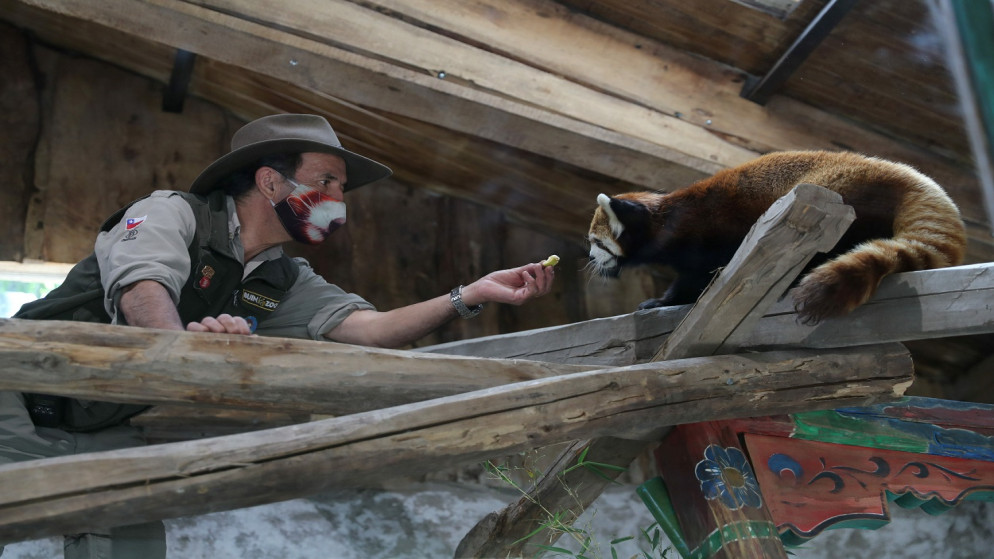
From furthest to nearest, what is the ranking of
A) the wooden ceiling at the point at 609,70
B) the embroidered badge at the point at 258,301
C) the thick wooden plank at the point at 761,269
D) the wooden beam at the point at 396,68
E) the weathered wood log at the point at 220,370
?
the wooden ceiling at the point at 609,70, the wooden beam at the point at 396,68, the embroidered badge at the point at 258,301, the thick wooden plank at the point at 761,269, the weathered wood log at the point at 220,370

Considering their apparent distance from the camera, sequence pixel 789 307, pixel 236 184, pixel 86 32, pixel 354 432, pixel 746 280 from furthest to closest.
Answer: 1. pixel 86 32
2. pixel 236 184
3. pixel 789 307
4. pixel 746 280
5. pixel 354 432

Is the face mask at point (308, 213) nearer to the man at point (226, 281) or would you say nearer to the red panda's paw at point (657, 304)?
the man at point (226, 281)

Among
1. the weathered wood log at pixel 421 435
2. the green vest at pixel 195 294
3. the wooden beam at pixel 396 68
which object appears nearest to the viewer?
the weathered wood log at pixel 421 435

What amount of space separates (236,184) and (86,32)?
159 centimetres

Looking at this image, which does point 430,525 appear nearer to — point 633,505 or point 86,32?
point 633,505

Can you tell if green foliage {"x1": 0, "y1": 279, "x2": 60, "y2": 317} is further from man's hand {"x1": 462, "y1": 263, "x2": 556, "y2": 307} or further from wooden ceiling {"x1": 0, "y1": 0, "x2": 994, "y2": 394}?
man's hand {"x1": 462, "y1": 263, "x2": 556, "y2": 307}

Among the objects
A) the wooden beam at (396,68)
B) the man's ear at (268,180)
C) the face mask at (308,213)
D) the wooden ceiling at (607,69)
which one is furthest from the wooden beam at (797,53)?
the man's ear at (268,180)

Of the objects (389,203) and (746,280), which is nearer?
(746,280)

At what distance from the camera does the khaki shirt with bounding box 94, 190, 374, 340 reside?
→ 6.20 feet

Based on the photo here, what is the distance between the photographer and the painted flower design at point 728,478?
2078 mm

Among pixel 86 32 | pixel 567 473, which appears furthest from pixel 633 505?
pixel 86 32

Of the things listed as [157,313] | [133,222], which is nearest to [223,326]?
[157,313]

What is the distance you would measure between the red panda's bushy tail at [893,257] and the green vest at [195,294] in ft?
4.52

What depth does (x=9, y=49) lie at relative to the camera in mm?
3584
